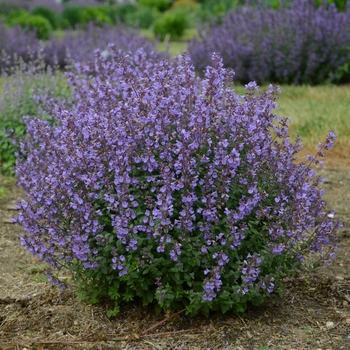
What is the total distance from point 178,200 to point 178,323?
68cm

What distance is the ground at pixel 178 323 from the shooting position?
9.68 ft

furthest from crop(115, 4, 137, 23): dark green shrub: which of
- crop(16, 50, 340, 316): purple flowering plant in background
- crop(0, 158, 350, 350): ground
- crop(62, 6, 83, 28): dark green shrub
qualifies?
crop(16, 50, 340, 316): purple flowering plant in background

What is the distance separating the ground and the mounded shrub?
18.4 feet

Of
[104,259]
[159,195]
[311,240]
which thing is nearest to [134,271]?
[104,259]

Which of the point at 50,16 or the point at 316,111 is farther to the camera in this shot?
the point at 50,16

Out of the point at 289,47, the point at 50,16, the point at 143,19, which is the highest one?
the point at 289,47

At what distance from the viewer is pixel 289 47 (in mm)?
8883

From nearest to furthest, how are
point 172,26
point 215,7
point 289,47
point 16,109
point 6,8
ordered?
point 16,109
point 289,47
point 172,26
point 215,7
point 6,8

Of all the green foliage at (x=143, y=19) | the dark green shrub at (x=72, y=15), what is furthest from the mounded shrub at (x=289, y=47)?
the dark green shrub at (x=72, y=15)

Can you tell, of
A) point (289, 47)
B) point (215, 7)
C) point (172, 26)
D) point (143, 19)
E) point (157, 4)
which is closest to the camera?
point (289, 47)

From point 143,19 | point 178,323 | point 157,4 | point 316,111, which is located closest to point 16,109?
point 316,111

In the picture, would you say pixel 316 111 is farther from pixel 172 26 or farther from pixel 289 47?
pixel 172 26

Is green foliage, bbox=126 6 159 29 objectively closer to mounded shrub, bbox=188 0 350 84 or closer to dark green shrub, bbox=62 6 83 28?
dark green shrub, bbox=62 6 83 28

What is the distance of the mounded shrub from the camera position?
884cm
